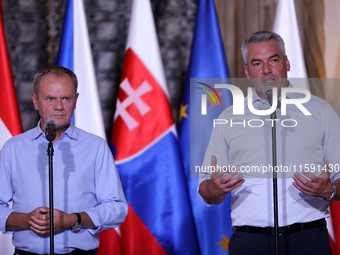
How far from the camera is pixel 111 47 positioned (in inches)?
125

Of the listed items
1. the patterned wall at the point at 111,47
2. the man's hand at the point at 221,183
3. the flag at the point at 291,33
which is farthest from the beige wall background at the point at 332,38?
the man's hand at the point at 221,183

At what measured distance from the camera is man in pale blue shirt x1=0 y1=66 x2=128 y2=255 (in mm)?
1643

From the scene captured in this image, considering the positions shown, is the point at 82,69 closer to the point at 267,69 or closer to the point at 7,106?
the point at 7,106

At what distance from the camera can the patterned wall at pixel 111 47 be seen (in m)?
3.16

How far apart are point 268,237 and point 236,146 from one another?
1.47 ft

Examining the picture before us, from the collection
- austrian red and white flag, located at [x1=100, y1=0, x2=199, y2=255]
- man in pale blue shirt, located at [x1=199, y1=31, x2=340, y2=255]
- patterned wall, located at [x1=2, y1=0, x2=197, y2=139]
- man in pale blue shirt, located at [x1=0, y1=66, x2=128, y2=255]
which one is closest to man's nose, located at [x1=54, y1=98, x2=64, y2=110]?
man in pale blue shirt, located at [x1=0, y1=66, x2=128, y2=255]

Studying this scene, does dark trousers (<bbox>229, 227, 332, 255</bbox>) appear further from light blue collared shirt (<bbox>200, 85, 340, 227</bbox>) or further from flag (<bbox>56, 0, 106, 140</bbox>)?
flag (<bbox>56, 0, 106, 140</bbox>)

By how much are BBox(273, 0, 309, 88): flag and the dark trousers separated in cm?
126

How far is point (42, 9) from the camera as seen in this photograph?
3.23 metres

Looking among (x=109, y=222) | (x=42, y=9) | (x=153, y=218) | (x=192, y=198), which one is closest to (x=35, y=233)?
(x=109, y=222)

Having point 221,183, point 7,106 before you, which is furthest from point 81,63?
point 221,183

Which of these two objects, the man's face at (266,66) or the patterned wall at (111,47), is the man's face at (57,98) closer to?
the man's face at (266,66)

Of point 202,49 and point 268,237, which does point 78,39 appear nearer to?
point 202,49

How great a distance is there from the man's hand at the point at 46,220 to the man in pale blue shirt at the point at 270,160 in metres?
0.64
